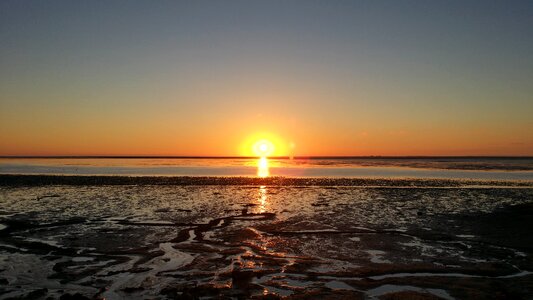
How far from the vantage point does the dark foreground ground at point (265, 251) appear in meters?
8.73

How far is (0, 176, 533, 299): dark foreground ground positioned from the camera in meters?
8.73

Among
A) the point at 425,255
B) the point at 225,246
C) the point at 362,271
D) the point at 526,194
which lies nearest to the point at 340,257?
the point at 362,271

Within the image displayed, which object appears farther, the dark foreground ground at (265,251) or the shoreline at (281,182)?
the shoreline at (281,182)

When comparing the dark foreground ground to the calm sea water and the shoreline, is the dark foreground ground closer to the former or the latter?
the shoreline

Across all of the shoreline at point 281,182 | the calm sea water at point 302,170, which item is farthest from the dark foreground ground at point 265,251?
the calm sea water at point 302,170

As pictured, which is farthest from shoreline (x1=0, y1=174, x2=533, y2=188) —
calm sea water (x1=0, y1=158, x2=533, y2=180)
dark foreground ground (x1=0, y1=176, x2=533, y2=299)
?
dark foreground ground (x1=0, y1=176, x2=533, y2=299)

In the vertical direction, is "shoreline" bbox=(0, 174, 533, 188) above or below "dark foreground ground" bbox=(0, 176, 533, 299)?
above

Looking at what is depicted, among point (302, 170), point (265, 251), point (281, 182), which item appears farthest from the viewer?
point (302, 170)

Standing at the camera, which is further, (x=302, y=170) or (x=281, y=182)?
(x=302, y=170)

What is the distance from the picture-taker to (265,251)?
1223cm

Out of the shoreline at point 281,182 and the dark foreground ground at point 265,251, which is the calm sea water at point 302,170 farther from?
the dark foreground ground at point 265,251

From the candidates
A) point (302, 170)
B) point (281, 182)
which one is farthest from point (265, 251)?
point (302, 170)

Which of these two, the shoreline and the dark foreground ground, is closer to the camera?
the dark foreground ground

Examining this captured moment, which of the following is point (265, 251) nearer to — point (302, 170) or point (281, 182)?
point (281, 182)
